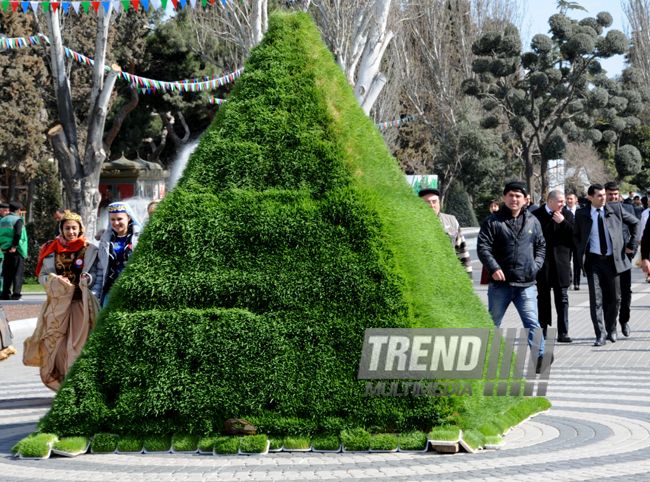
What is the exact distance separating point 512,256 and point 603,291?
3.17 metres

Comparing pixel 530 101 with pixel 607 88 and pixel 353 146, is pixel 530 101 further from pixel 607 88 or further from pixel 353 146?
pixel 353 146

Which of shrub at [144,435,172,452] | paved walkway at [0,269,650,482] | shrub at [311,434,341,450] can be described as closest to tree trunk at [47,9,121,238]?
paved walkway at [0,269,650,482]

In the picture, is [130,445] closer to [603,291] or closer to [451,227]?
[451,227]

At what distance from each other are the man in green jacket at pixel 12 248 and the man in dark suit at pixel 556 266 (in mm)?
11962

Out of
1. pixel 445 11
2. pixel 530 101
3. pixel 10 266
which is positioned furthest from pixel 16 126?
pixel 445 11

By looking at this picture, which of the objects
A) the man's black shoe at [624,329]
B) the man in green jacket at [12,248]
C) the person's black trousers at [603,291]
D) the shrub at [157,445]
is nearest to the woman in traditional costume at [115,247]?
the shrub at [157,445]

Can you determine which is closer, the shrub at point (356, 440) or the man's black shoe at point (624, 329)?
the shrub at point (356, 440)

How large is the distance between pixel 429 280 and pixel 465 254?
3072 mm

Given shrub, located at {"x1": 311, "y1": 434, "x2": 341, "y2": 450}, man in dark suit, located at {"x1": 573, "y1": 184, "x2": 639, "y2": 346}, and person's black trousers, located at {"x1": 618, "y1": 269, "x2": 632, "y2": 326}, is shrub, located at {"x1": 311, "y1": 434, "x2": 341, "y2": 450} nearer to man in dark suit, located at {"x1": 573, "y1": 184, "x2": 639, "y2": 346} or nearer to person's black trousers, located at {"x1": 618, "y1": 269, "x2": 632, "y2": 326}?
man in dark suit, located at {"x1": 573, "y1": 184, "x2": 639, "y2": 346}

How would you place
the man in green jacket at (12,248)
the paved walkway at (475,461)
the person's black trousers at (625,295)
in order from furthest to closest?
the man in green jacket at (12,248)
the person's black trousers at (625,295)
the paved walkway at (475,461)

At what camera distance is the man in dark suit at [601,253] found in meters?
10.4

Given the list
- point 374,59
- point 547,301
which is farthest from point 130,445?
point 374,59

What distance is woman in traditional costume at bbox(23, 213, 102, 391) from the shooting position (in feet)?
25.1

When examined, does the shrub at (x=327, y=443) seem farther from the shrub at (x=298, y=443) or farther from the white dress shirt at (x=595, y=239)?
the white dress shirt at (x=595, y=239)
